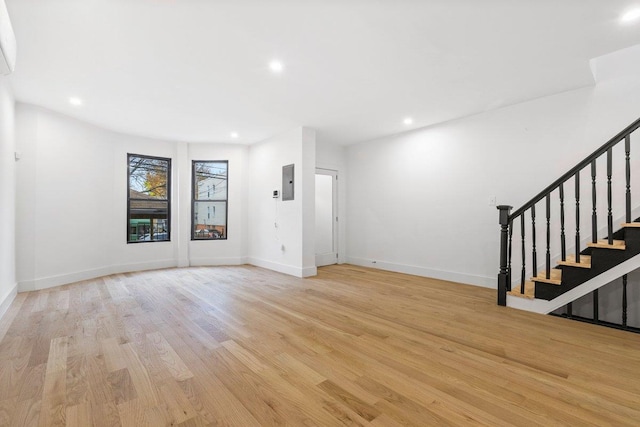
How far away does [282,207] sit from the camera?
5.48 m

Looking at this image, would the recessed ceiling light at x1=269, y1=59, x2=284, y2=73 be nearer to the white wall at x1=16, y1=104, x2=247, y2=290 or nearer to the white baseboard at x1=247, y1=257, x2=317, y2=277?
the white baseboard at x1=247, y1=257, x2=317, y2=277

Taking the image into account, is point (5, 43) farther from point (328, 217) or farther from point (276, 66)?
point (328, 217)

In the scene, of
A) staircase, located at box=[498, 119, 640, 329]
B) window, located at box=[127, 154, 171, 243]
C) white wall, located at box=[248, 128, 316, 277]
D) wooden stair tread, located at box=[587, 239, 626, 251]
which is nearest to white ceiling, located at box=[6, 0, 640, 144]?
white wall, located at box=[248, 128, 316, 277]

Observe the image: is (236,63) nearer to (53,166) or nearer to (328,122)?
(328,122)

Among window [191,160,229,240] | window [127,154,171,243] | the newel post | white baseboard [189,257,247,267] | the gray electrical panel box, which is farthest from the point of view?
window [191,160,229,240]

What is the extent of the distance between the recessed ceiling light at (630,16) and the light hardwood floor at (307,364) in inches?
105

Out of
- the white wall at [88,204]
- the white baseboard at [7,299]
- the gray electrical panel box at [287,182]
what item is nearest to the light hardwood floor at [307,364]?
the white baseboard at [7,299]

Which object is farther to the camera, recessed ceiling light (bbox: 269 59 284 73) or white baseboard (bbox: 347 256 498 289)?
white baseboard (bbox: 347 256 498 289)

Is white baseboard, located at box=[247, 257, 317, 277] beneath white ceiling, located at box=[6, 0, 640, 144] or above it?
beneath

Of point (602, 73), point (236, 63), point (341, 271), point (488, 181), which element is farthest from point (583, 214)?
point (236, 63)

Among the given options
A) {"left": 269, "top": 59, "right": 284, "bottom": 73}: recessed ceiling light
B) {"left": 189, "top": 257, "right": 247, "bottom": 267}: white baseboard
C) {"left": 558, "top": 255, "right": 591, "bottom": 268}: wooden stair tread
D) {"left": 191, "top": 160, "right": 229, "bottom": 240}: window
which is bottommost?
{"left": 189, "top": 257, "right": 247, "bottom": 267}: white baseboard

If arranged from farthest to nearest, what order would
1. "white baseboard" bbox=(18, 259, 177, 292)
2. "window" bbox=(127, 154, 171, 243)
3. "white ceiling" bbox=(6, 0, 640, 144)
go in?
"window" bbox=(127, 154, 171, 243)
"white baseboard" bbox=(18, 259, 177, 292)
"white ceiling" bbox=(6, 0, 640, 144)

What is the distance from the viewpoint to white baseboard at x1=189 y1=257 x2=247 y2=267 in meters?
6.16

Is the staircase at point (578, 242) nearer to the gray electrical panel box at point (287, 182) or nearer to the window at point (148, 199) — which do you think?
the gray electrical panel box at point (287, 182)
